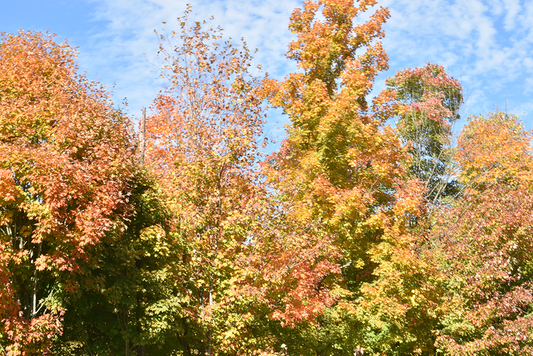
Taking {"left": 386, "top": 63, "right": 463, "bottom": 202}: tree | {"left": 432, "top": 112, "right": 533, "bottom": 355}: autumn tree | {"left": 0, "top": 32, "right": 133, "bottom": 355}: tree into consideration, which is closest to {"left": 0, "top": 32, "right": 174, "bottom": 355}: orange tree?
{"left": 0, "top": 32, "right": 133, "bottom": 355}: tree

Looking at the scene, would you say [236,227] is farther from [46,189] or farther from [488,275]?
[488,275]

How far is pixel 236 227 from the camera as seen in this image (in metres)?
12.5

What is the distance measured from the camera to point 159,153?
19.0 meters

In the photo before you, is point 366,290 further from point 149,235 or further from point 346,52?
point 346,52

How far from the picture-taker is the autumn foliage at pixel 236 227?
12000 mm

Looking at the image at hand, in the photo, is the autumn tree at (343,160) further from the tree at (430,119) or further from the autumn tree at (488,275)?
the tree at (430,119)

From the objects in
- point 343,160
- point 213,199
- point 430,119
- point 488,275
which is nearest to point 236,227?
point 213,199

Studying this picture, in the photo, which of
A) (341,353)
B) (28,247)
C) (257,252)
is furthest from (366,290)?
(28,247)

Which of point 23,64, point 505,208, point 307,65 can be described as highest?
point 307,65

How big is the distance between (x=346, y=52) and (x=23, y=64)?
13.2m

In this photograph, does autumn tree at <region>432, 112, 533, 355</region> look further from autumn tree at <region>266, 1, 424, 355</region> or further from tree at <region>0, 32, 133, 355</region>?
tree at <region>0, 32, 133, 355</region>

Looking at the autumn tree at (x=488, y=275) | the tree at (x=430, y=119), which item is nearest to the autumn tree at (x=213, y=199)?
the autumn tree at (x=488, y=275)

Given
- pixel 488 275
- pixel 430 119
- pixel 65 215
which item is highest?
pixel 430 119

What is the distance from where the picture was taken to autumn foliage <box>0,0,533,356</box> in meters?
12.0
